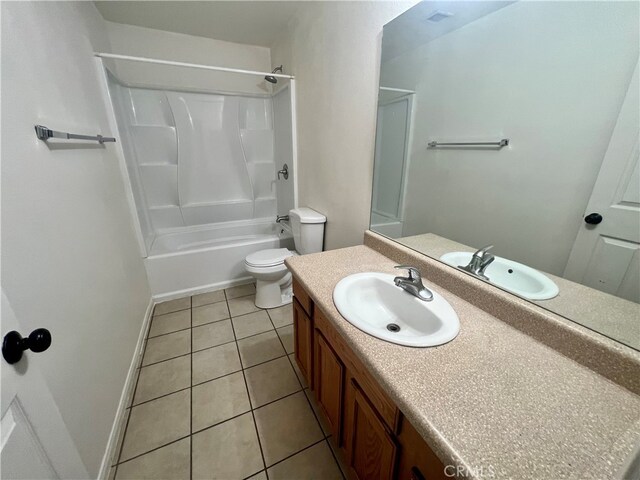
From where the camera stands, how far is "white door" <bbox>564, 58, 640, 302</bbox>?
0.58 m

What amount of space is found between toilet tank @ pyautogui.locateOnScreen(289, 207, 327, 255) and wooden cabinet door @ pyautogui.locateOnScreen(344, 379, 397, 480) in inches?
48.6

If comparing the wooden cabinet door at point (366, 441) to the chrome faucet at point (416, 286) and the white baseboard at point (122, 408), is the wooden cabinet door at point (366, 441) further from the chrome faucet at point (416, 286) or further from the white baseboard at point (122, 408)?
the white baseboard at point (122, 408)

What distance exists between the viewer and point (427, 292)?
901 mm

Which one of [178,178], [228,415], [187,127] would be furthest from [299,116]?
[228,415]

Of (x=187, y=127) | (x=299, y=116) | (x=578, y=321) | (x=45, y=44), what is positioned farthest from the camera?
(x=187, y=127)

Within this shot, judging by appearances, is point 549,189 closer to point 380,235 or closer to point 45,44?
point 380,235

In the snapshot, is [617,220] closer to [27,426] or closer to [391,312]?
[391,312]

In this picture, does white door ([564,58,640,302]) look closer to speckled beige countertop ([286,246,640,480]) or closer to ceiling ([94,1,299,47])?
speckled beige countertop ([286,246,640,480])

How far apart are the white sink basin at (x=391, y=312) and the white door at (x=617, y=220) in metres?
0.38

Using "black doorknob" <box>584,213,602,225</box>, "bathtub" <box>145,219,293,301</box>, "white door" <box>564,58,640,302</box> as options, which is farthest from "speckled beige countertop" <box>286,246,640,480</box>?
"bathtub" <box>145,219,293,301</box>

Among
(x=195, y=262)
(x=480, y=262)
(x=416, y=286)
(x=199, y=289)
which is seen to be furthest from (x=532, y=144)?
(x=199, y=289)

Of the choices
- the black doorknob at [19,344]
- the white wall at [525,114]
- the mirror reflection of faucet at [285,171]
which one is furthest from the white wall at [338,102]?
the black doorknob at [19,344]

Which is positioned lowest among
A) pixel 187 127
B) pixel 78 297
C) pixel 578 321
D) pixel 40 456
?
pixel 40 456

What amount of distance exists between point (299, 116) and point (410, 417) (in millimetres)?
2227
